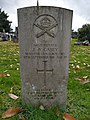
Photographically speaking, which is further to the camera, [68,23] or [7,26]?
[7,26]

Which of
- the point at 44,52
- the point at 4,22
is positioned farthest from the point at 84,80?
the point at 4,22

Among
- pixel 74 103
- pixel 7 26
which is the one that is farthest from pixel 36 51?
pixel 7 26

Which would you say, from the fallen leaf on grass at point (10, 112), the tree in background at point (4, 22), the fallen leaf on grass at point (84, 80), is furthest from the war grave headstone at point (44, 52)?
the tree in background at point (4, 22)

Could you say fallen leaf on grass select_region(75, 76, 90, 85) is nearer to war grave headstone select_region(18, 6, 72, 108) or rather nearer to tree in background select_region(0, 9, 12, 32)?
war grave headstone select_region(18, 6, 72, 108)

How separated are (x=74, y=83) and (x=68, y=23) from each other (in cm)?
220

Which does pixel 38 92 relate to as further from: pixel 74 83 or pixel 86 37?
pixel 86 37

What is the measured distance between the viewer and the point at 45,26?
3469mm

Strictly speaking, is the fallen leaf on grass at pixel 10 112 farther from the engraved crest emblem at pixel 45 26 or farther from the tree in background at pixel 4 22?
the tree in background at pixel 4 22

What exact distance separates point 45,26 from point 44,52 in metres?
0.38

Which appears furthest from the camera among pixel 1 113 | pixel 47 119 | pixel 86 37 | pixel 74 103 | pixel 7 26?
pixel 7 26

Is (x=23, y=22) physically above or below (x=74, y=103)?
above

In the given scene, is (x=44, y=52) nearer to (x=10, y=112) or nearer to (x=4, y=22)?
(x=10, y=112)

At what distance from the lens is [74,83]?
214 inches

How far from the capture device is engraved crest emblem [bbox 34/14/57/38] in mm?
3436
